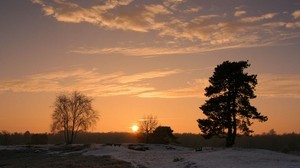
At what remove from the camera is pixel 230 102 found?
58.4 metres

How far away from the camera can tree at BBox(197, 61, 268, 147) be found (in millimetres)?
58219

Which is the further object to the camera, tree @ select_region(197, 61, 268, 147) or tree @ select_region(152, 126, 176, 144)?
tree @ select_region(152, 126, 176, 144)

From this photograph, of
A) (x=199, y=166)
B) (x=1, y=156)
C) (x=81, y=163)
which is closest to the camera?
→ (x=199, y=166)

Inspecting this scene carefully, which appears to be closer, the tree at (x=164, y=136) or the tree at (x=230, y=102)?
the tree at (x=230, y=102)

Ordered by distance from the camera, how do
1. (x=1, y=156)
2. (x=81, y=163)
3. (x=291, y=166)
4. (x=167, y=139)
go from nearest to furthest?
(x=291, y=166), (x=81, y=163), (x=1, y=156), (x=167, y=139)

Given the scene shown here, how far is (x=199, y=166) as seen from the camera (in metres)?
33.9

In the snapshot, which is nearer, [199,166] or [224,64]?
[199,166]

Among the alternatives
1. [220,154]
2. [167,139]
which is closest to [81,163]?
[220,154]

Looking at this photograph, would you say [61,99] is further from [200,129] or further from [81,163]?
[81,163]

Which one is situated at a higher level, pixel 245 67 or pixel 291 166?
pixel 245 67

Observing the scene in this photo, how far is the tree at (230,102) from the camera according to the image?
5822 centimetres

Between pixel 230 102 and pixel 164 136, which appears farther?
pixel 164 136

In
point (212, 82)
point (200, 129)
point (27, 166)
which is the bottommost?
point (27, 166)

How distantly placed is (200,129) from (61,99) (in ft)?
145
